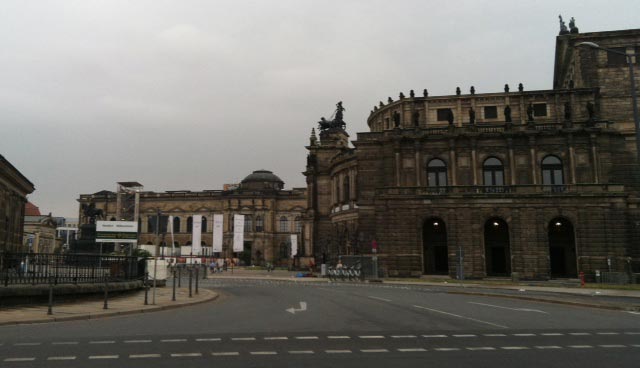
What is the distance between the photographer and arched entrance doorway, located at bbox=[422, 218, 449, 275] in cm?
5403

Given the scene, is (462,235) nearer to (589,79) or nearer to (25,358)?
(589,79)

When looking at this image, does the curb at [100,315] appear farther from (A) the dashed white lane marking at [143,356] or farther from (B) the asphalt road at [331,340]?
(A) the dashed white lane marking at [143,356]

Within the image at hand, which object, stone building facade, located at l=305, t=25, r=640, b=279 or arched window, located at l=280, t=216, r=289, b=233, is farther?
arched window, located at l=280, t=216, r=289, b=233

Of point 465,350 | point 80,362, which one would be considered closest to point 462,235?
point 465,350

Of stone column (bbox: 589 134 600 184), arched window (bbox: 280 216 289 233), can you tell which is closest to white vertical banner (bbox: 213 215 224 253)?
stone column (bbox: 589 134 600 184)

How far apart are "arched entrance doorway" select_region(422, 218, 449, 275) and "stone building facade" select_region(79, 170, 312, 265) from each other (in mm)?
58011

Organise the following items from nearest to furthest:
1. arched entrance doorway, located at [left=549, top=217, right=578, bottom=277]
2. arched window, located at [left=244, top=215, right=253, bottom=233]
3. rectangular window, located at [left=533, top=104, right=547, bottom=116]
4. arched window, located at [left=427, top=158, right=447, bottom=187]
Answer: arched entrance doorway, located at [left=549, top=217, right=578, bottom=277], arched window, located at [left=427, top=158, right=447, bottom=187], rectangular window, located at [left=533, top=104, right=547, bottom=116], arched window, located at [left=244, top=215, right=253, bottom=233]

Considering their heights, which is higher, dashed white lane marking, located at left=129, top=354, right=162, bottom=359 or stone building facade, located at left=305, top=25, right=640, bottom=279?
stone building facade, located at left=305, top=25, right=640, bottom=279

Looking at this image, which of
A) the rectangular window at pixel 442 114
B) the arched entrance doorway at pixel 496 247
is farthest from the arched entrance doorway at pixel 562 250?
the rectangular window at pixel 442 114

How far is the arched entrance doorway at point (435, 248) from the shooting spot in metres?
54.0

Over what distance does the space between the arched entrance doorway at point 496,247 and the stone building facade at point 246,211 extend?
199 feet

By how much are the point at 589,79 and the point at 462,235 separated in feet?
85.6

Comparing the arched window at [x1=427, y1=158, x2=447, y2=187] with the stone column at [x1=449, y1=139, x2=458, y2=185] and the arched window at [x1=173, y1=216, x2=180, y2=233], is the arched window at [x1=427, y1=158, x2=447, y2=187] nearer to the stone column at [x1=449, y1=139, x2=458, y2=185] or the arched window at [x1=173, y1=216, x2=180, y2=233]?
the stone column at [x1=449, y1=139, x2=458, y2=185]

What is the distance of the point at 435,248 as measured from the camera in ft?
181
